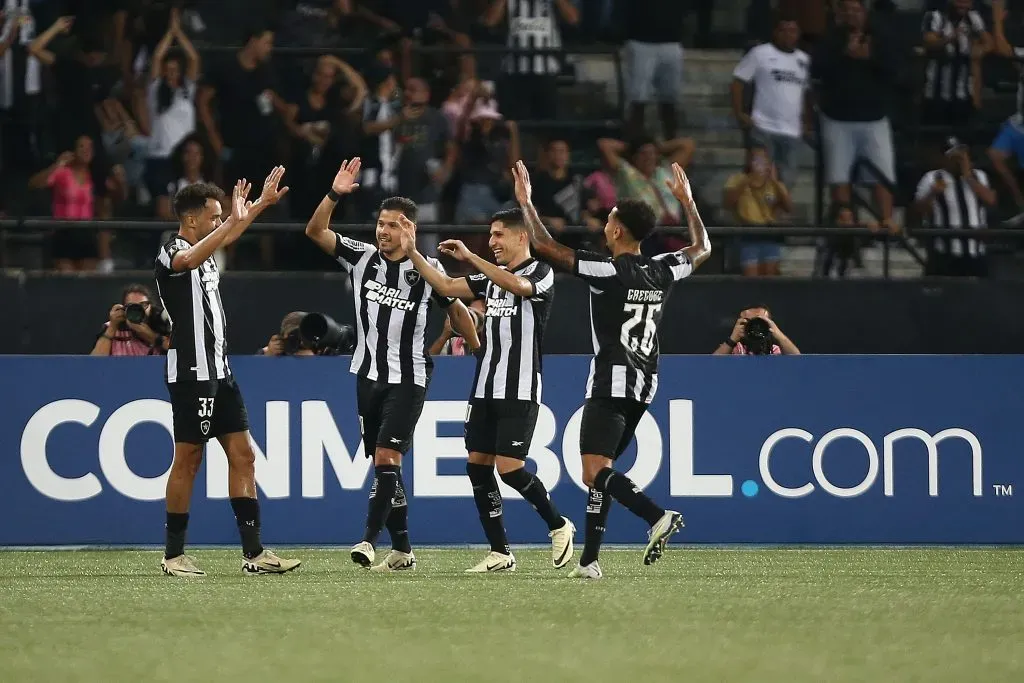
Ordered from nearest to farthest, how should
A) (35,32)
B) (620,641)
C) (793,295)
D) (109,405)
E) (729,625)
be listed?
(620,641)
(729,625)
(109,405)
(793,295)
(35,32)

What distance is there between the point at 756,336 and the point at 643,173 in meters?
3.04

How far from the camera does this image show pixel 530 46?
53.7 ft

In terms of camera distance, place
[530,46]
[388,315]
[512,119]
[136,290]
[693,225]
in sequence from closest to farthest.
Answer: [693,225] < [388,315] < [136,290] < [512,119] < [530,46]

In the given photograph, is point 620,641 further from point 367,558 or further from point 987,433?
point 987,433

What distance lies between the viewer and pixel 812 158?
1587 cm

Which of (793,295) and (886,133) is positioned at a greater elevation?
(886,133)

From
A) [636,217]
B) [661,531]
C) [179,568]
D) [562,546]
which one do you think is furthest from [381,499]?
[636,217]


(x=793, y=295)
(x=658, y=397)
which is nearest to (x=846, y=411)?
(x=658, y=397)

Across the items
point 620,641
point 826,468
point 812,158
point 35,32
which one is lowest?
point 826,468

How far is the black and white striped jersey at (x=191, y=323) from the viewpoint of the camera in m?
9.34

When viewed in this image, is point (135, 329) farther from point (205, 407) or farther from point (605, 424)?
point (605, 424)

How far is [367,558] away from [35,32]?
26.5 ft

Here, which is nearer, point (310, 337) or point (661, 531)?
point (661, 531)

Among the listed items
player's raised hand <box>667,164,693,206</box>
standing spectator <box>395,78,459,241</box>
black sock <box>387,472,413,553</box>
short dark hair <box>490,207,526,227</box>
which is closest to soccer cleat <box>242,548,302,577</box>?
black sock <box>387,472,413,553</box>
